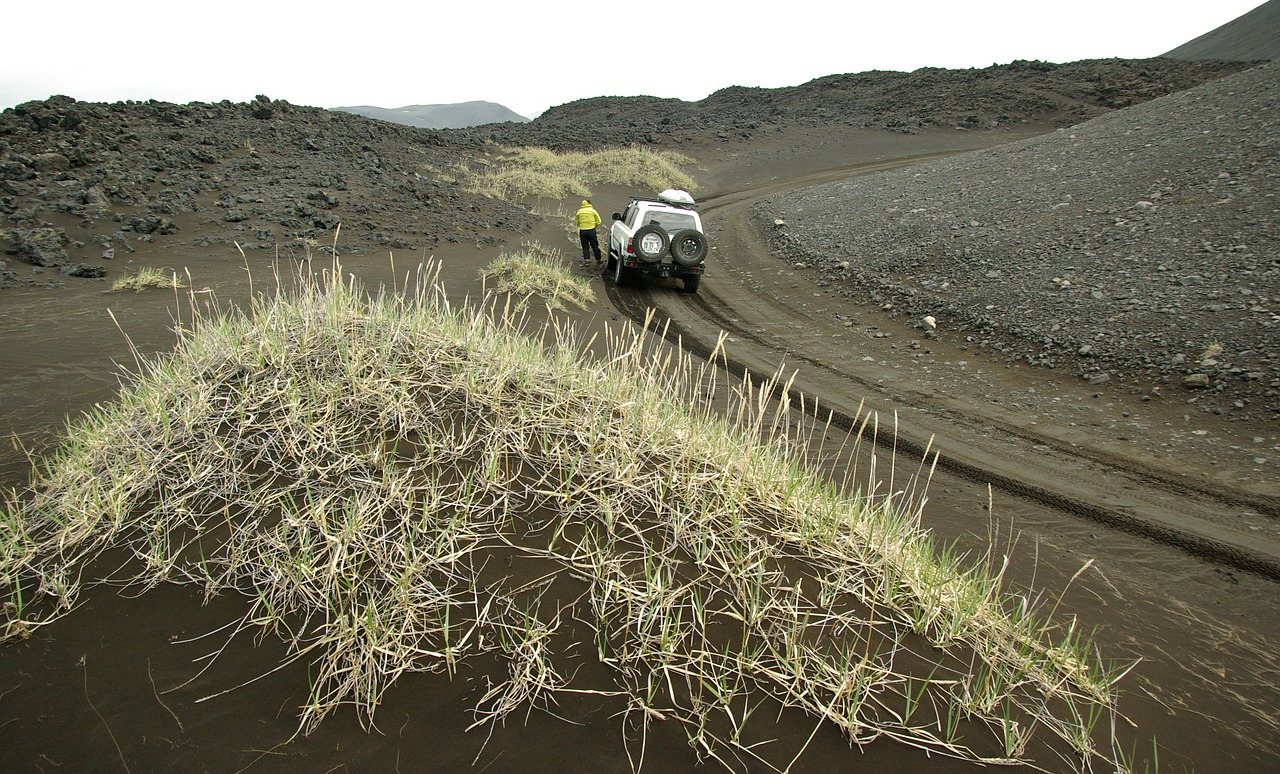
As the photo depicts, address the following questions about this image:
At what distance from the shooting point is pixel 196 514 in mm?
2854

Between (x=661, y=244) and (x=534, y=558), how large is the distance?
31.7 feet

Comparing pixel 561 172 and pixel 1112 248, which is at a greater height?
pixel 561 172

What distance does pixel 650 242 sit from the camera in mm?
11656

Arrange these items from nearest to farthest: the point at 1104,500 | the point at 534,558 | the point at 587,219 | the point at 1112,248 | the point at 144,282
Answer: the point at 534,558 → the point at 1104,500 → the point at 144,282 → the point at 1112,248 → the point at 587,219

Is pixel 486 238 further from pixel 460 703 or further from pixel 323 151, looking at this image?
pixel 460 703

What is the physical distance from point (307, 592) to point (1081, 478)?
6362mm

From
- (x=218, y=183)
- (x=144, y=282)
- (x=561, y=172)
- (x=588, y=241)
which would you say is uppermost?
(x=561, y=172)

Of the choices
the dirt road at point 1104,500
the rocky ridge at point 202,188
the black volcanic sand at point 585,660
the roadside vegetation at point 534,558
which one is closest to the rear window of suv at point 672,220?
the dirt road at point 1104,500

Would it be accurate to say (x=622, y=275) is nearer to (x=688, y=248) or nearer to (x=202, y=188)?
(x=688, y=248)

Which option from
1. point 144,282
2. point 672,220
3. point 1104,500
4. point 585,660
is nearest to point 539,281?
point 672,220

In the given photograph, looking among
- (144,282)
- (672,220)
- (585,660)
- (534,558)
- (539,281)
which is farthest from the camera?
(672,220)

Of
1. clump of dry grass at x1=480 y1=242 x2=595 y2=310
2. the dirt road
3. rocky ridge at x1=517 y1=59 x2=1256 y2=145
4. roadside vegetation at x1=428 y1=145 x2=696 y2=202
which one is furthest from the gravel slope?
rocky ridge at x1=517 y1=59 x2=1256 y2=145

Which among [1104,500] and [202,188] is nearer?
[1104,500]

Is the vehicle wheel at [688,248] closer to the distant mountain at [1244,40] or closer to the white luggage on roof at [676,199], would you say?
the white luggage on roof at [676,199]
